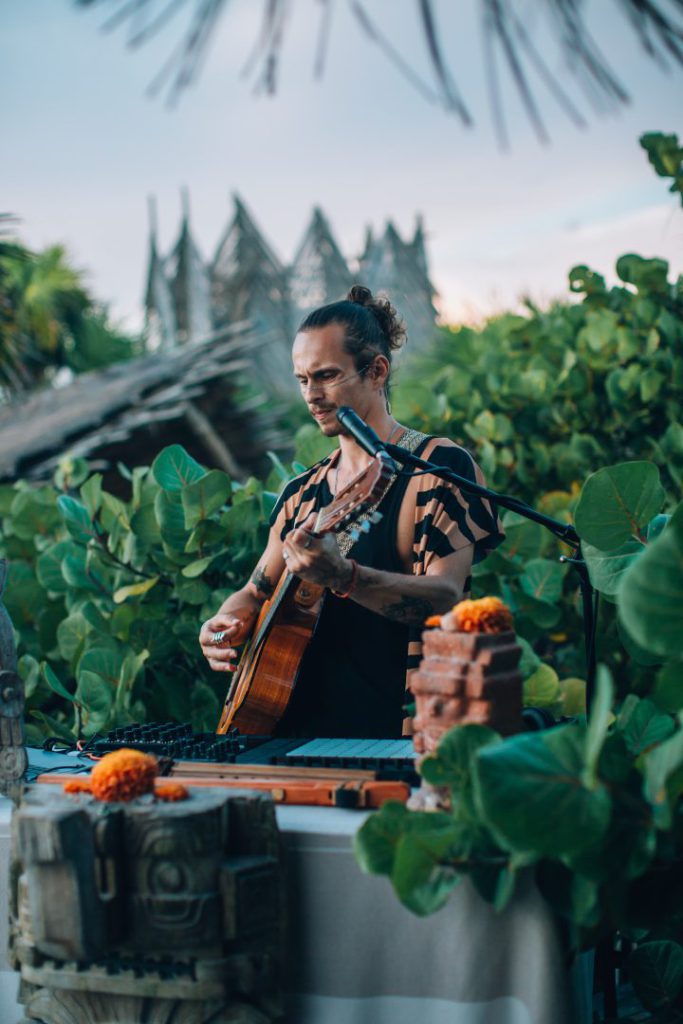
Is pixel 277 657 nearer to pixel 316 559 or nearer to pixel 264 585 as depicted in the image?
pixel 264 585

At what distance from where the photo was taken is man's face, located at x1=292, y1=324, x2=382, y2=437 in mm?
2342

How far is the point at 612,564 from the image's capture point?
75.6 inches

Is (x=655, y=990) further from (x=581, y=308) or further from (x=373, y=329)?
(x=581, y=308)

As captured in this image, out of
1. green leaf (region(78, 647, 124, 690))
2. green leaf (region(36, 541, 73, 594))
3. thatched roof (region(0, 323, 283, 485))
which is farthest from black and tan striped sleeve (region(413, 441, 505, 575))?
thatched roof (region(0, 323, 283, 485))

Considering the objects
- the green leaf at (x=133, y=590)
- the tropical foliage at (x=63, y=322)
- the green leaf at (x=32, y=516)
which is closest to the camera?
the green leaf at (x=133, y=590)

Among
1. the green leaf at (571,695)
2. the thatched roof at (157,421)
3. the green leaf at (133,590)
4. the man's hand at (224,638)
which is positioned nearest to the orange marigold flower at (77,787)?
the man's hand at (224,638)

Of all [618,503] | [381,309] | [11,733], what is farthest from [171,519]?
[618,503]

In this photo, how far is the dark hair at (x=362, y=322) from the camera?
7.80 feet

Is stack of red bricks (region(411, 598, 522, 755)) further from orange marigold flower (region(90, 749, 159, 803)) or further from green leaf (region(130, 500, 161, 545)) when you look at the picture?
green leaf (region(130, 500, 161, 545))

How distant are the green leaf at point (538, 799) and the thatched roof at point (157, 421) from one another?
4977 mm

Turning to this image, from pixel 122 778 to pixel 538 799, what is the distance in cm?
65

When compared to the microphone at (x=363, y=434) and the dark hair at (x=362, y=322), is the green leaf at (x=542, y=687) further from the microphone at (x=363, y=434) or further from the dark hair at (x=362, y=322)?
the microphone at (x=363, y=434)

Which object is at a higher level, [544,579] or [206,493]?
[206,493]

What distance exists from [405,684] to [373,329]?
82cm
